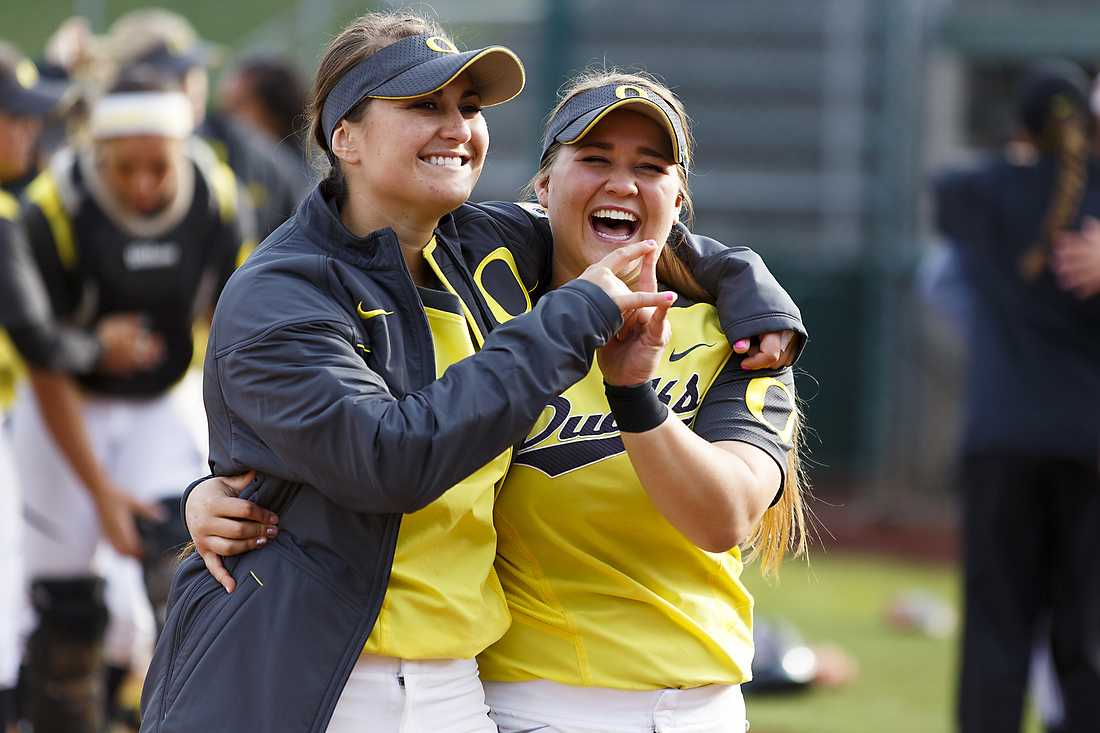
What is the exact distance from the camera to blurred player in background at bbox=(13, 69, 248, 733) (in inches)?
190

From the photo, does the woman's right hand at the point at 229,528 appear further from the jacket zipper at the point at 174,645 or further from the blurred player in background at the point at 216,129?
the blurred player in background at the point at 216,129

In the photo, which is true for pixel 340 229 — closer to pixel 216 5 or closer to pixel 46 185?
pixel 46 185

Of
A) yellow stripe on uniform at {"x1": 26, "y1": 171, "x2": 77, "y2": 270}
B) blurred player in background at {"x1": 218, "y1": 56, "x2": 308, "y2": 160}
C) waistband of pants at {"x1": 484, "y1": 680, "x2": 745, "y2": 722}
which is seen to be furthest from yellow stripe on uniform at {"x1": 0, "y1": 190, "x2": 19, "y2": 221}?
waistband of pants at {"x1": 484, "y1": 680, "x2": 745, "y2": 722}

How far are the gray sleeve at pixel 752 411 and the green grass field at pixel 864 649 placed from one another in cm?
258

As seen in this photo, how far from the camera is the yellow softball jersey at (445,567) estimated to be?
7.82 ft

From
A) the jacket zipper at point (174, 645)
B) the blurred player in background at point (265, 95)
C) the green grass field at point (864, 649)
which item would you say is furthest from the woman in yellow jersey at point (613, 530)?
the blurred player in background at point (265, 95)

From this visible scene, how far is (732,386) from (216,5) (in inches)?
361

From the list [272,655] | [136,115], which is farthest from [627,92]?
[136,115]

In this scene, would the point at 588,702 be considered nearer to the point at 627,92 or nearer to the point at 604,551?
the point at 604,551

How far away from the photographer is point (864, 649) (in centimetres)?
721

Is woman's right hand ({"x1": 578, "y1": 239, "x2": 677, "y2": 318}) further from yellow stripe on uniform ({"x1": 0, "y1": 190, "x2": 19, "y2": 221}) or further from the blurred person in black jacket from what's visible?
the blurred person in black jacket

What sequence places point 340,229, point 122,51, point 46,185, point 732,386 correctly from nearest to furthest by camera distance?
point 340,229
point 732,386
point 46,185
point 122,51

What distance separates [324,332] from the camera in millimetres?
2283

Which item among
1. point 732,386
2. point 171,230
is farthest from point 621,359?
point 171,230
